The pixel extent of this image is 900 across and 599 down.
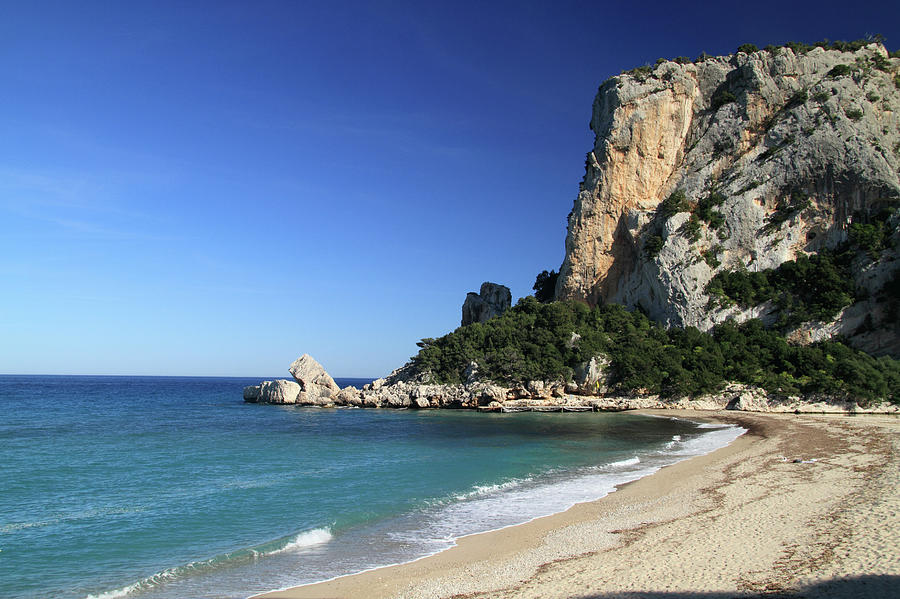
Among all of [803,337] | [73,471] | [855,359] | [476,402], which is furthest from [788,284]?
[73,471]

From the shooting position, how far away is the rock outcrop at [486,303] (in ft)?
229

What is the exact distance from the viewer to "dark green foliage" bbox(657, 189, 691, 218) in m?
50.8

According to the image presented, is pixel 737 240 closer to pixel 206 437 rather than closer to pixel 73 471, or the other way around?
pixel 206 437

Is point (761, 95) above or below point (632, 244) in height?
above

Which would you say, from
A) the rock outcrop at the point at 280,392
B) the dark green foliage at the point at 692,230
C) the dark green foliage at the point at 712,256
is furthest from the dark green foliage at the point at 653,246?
the rock outcrop at the point at 280,392

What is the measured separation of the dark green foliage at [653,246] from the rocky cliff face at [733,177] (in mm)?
171

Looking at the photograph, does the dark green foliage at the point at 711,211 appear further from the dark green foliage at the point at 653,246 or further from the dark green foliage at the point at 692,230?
the dark green foliage at the point at 653,246

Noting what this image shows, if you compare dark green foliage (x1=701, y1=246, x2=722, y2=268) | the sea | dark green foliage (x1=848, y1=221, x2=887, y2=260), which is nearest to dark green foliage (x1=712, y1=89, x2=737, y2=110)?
dark green foliage (x1=701, y1=246, x2=722, y2=268)

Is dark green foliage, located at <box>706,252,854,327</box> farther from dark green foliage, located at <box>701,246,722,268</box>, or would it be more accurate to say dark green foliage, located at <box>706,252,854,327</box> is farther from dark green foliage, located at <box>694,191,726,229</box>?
dark green foliage, located at <box>694,191,726,229</box>

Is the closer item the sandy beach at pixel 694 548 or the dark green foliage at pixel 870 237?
the sandy beach at pixel 694 548

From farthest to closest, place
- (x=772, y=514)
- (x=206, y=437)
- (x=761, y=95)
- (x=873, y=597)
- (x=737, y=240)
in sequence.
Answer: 1. (x=761, y=95)
2. (x=737, y=240)
3. (x=206, y=437)
4. (x=772, y=514)
5. (x=873, y=597)

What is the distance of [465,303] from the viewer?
72.9 m

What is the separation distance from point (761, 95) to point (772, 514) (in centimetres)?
5520

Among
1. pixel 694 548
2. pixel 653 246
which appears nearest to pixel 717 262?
pixel 653 246
